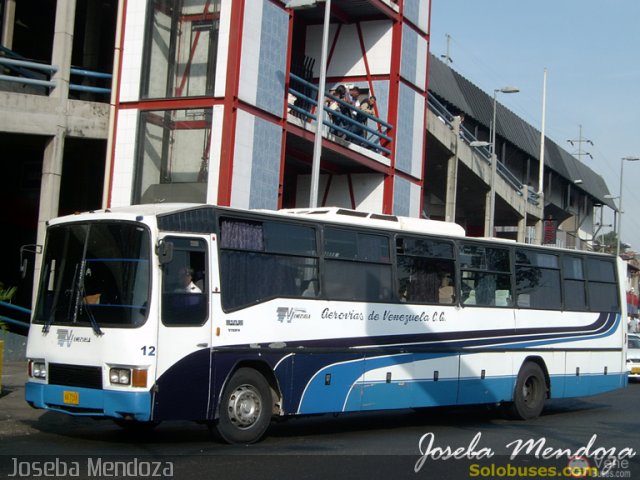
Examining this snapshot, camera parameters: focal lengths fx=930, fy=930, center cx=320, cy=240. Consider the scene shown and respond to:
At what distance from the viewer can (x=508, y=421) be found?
54.6 ft

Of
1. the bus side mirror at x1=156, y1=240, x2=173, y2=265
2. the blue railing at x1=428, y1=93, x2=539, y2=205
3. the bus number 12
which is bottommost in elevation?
the bus number 12

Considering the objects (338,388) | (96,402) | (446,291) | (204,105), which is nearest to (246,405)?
(338,388)

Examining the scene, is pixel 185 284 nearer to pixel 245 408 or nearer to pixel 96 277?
pixel 96 277

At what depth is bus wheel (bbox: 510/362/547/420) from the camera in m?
16.7

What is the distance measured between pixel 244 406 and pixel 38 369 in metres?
2.65

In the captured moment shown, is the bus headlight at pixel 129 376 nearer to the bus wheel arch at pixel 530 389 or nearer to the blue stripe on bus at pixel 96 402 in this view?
the blue stripe on bus at pixel 96 402

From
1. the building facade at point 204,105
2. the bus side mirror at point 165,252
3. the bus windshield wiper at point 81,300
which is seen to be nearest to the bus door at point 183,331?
the bus side mirror at point 165,252

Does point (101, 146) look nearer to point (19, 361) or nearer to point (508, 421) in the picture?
point (19, 361)

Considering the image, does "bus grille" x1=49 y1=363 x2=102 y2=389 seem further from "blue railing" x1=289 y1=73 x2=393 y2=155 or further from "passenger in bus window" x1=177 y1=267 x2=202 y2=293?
"blue railing" x1=289 y1=73 x2=393 y2=155

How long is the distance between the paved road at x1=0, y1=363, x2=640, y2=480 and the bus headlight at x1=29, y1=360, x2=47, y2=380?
0.80 meters

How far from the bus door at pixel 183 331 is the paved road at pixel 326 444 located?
601 millimetres

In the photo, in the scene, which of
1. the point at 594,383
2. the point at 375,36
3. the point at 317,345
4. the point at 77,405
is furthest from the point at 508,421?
the point at 375,36

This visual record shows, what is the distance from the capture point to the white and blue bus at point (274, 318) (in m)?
11.2

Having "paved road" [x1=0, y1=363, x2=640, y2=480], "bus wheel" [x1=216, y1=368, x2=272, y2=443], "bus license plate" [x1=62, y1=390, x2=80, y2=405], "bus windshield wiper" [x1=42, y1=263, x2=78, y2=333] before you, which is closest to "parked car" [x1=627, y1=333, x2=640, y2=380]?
"paved road" [x1=0, y1=363, x2=640, y2=480]
